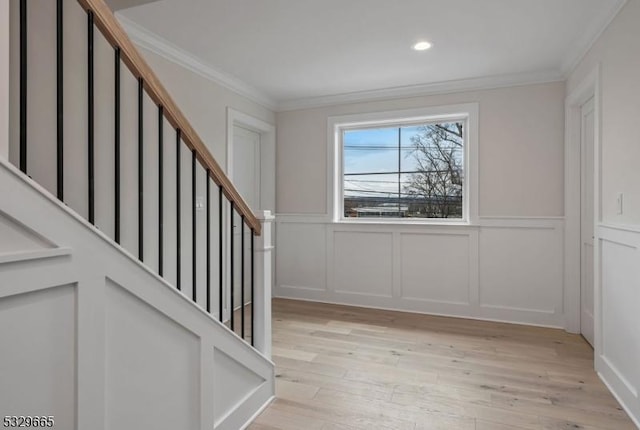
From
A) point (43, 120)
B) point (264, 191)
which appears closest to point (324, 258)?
point (264, 191)

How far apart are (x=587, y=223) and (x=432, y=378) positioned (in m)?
1.94

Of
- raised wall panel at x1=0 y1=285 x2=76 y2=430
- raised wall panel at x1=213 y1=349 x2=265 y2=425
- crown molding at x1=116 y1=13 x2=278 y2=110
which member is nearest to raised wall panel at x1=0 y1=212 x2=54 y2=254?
raised wall panel at x1=0 y1=285 x2=76 y2=430

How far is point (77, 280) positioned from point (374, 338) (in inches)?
101

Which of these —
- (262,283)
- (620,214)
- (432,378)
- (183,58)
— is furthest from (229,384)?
(183,58)

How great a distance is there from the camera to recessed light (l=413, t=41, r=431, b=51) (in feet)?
9.14

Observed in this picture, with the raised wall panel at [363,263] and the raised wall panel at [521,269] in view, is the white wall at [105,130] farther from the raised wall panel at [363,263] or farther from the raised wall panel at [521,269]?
the raised wall panel at [521,269]

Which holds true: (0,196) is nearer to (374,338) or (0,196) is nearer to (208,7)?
(208,7)

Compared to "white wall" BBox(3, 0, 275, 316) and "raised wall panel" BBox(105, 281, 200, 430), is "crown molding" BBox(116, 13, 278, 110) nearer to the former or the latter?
"white wall" BBox(3, 0, 275, 316)

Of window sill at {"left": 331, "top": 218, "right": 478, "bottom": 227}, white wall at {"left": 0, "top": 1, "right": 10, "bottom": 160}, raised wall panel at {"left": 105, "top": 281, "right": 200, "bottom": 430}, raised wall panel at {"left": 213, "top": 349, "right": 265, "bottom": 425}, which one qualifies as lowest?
raised wall panel at {"left": 213, "top": 349, "right": 265, "bottom": 425}

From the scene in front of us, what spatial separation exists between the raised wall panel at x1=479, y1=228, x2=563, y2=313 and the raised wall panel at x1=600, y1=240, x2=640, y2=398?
40.4 inches

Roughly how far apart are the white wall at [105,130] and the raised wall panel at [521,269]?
2673 mm

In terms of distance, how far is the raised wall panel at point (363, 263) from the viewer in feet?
13.2

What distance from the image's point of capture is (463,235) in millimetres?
3705

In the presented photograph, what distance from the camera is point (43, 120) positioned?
193 centimetres
